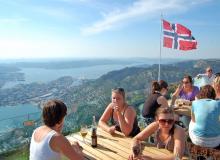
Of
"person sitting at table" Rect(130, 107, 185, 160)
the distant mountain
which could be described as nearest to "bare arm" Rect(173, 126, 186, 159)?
"person sitting at table" Rect(130, 107, 185, 160)

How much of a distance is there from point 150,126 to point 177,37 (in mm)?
7725

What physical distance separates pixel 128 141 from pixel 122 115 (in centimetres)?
52

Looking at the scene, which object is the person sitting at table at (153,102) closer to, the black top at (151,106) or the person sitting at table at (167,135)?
the black top at (151,106)

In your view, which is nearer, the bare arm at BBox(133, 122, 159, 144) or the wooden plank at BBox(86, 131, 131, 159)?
the wooden plank at BBox(86, 131, 131, 159)

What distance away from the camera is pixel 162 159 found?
116 inches

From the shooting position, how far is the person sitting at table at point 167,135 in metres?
3.08

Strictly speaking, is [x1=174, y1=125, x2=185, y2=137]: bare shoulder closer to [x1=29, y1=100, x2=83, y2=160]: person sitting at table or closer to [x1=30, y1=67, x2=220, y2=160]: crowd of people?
[x1=30, y1=67, x2=220, y2=160]: crowd of people

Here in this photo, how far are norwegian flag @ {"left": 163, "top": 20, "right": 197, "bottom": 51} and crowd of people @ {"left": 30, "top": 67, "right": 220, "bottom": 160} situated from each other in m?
5.46

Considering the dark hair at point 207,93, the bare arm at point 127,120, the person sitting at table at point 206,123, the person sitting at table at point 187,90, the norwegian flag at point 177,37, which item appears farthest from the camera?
the norwegian flag at point 177,37

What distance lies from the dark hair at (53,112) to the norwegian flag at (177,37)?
858 cm

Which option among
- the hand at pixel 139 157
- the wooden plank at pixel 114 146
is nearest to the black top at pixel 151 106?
the wooden plank at pixel 114 146

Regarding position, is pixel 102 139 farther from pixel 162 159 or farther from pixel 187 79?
pixel 187 79

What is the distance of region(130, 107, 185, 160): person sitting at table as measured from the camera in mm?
3078

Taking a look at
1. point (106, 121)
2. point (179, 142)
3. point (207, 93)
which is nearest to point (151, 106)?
point (106, 121)
